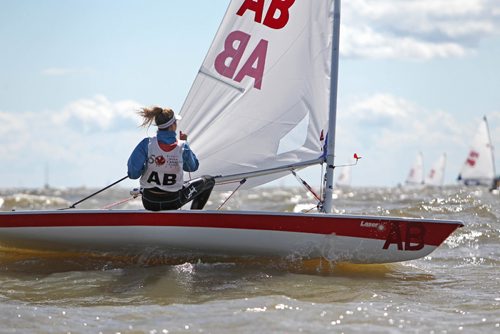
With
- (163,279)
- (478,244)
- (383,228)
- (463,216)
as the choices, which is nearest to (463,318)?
(383,228)

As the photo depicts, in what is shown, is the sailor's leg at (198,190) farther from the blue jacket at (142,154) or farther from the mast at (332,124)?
the mast at (332,124)

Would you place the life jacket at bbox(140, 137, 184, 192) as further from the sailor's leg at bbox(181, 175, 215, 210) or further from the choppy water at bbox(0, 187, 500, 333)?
the choppy water at bbox(0, 187, 500, 333)

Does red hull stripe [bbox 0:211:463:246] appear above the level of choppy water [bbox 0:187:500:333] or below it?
above

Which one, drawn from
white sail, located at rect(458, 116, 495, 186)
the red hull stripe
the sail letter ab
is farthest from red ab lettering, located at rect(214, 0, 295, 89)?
white sail, located at rect(458, 116, 495, 186)

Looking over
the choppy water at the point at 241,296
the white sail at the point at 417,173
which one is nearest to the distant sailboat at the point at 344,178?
the white sail at the point at 417,173

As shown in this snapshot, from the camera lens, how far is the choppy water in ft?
14.8

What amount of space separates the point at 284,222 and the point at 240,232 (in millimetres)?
340

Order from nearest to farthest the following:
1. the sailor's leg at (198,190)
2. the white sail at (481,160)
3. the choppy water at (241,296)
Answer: the choppy water at (241,296)
the sailor's leg at (198,190)
the white sail at (481,160)

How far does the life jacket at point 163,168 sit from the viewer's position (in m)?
6.19

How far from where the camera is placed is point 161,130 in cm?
621

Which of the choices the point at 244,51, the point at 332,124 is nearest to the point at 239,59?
the point at 244,51

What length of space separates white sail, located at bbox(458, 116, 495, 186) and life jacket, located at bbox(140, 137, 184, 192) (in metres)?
35.8

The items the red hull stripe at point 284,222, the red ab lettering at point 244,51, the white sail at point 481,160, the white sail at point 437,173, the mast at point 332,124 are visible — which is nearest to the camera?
the red hull stripe at point 284,222

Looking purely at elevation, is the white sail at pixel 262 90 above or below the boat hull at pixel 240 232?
above
